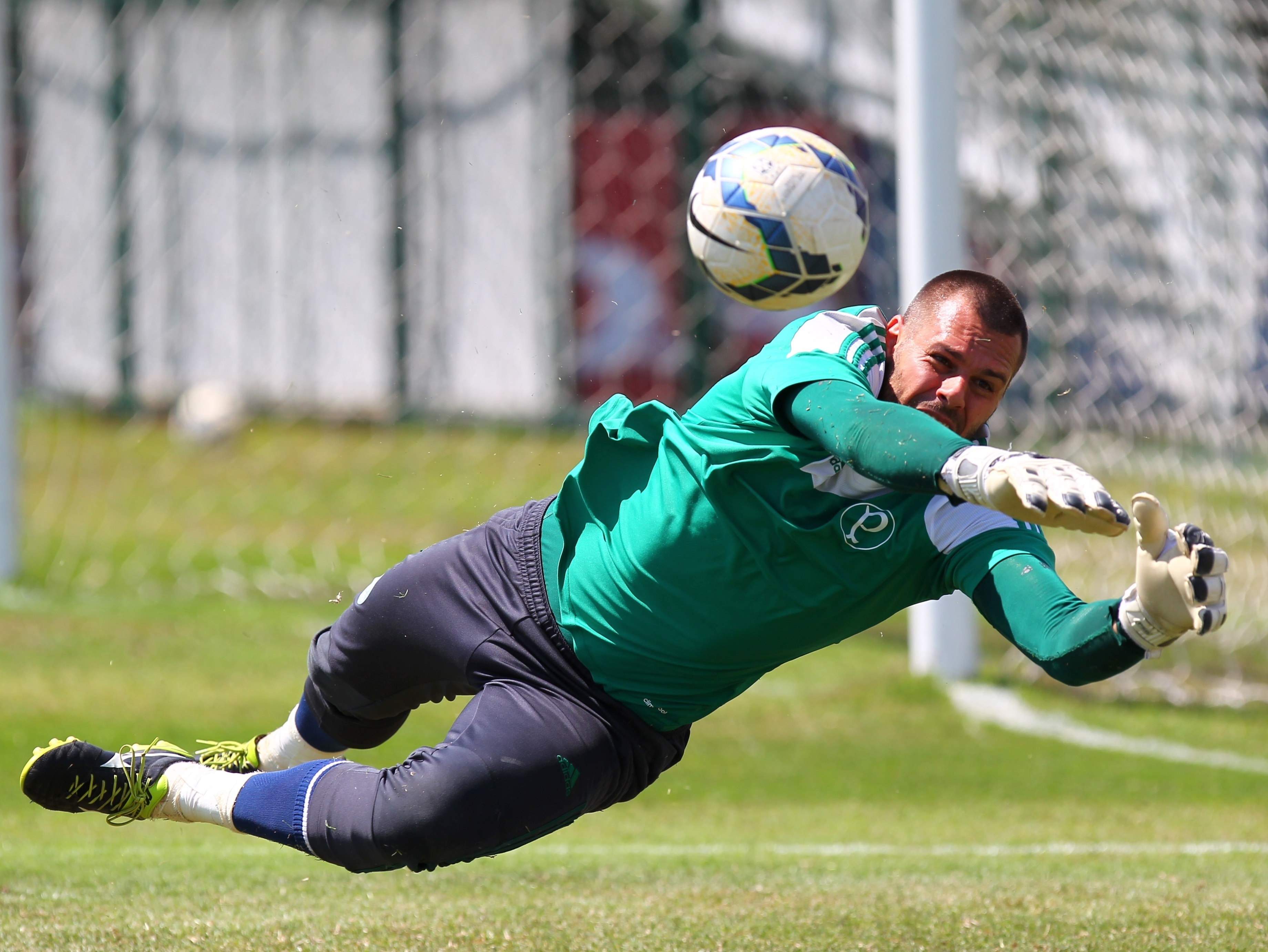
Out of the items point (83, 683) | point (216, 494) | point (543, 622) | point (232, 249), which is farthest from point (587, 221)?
point (543, 622)

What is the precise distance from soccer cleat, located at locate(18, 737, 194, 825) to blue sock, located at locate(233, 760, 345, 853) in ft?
0.85

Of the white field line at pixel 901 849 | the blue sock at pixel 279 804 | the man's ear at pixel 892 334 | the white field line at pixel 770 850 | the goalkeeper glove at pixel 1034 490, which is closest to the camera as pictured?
the goalkeeper glove at pixel 1034 490

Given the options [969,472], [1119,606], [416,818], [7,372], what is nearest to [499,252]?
[7,372]

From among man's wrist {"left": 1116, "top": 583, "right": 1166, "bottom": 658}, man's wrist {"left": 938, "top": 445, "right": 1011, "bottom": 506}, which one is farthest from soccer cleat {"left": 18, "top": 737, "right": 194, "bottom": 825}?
man's wrist {"left": 1116, "top": 583, "right": 1166, "bottom": 658}

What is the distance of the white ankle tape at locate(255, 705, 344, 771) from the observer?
420 centimetres

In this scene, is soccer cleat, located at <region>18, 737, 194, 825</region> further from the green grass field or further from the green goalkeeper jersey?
the green goalkeeper jersey

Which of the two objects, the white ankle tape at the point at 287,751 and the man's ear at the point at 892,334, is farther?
the white ankle tape at the point at 287,751

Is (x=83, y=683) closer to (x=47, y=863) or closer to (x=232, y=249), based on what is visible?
(x=47, y=863)

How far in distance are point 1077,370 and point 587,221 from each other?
6.54 metres

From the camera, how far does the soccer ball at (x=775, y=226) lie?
4.48m

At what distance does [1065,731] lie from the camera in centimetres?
755

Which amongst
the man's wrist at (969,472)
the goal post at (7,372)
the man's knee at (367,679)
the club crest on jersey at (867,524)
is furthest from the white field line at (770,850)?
the goal post at (7,372)

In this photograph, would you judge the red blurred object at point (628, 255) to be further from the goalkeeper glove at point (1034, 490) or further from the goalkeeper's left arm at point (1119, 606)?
the goalkeeper glove at point (1034, 490)

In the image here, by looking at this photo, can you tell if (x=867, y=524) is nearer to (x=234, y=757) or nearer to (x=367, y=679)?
(x=367, y=679)
